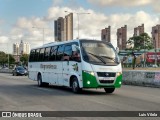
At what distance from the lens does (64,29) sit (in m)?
63.0

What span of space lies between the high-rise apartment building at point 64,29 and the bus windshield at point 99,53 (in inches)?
1629

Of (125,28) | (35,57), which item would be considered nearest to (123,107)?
(35,57)

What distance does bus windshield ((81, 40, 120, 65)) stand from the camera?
16750mm

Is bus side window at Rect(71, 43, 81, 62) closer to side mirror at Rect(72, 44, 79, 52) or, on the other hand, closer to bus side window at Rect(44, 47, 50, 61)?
side mirror at Rect(72, 44, 79, 52)

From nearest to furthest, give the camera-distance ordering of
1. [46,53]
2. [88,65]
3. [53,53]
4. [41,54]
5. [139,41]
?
[88,65], [53,53], [46,53], [41,54], [139,41]

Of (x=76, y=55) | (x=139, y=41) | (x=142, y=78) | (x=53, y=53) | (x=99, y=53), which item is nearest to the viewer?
(x=99, y=53)

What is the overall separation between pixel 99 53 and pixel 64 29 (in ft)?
153

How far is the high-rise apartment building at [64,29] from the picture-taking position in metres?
60.2

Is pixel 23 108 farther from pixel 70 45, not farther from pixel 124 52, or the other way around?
pixel 124 52

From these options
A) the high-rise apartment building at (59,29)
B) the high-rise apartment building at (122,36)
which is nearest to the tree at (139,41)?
the high-rise apartment building at (122,36)

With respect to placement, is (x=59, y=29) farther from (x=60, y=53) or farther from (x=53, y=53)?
(x=60, y=53)

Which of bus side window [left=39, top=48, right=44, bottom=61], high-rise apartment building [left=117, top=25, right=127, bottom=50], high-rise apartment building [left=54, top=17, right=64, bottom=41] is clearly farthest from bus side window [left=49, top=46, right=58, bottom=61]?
high-rise apartment building [left=117, top=25, right=127, bottom=50]

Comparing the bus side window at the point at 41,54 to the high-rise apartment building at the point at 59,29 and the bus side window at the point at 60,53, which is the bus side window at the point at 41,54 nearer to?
the bus side window at the point at 60,53

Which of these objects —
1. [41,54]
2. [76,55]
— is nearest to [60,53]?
[76,55]
